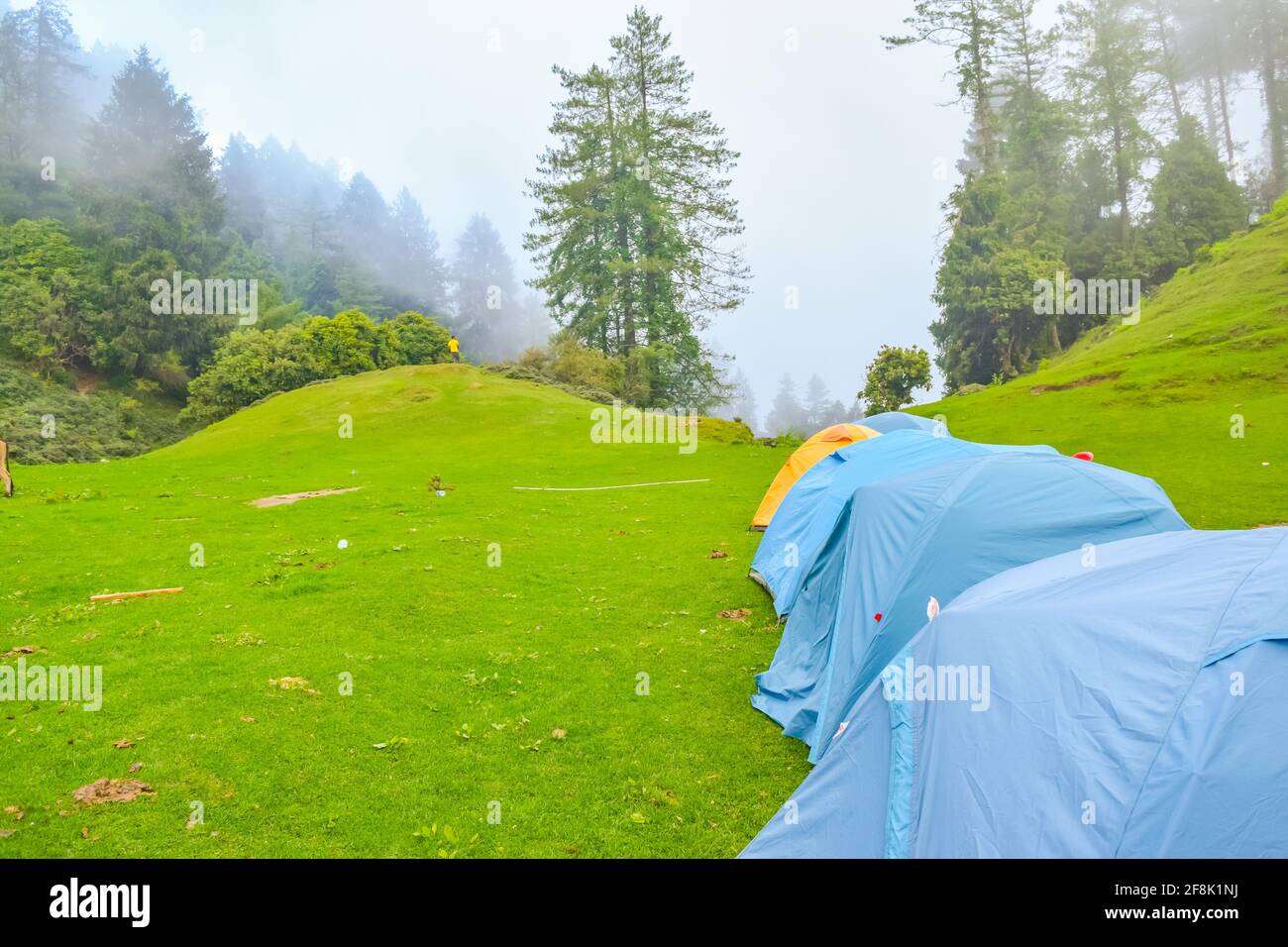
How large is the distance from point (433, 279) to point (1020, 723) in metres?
105

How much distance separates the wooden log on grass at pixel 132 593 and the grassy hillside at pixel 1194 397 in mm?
18367

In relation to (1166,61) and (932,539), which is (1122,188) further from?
(932,539)

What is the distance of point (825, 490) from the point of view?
11156 millimetres

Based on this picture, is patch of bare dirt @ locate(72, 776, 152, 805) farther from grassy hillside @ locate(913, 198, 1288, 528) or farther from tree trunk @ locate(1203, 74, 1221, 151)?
tree trunk @ locate(1203, 74, 1221, 151)

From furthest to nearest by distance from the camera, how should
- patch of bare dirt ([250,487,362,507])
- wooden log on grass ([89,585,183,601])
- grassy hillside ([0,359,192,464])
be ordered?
grassy hillside ([0,359,192,464]), patch of bare dirt ([250,487,362,507]), wooden log on grass ([89,585,183,601])

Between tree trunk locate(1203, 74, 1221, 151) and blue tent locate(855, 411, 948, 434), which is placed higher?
tree trunk locate(1203, 74, 1221, 151)

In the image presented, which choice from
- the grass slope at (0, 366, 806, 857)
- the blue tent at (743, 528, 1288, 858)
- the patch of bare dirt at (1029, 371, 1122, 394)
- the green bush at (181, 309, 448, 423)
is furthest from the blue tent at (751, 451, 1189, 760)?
the green bush at (181, 309, 448, 423)

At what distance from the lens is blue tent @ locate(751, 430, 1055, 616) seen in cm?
1001

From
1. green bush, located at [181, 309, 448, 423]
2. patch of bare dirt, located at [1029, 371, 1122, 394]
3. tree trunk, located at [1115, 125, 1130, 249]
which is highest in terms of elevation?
tree trunk, located at [1115, 125, 1130, 249]

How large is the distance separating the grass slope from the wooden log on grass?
383 millimetres

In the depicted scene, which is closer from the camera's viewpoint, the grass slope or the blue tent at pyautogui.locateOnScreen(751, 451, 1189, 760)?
the grass slope

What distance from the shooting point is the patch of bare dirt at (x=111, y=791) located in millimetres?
6008

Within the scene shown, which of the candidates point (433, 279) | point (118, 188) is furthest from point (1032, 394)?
point (433, 279)

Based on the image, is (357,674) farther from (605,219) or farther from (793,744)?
(605,219)
